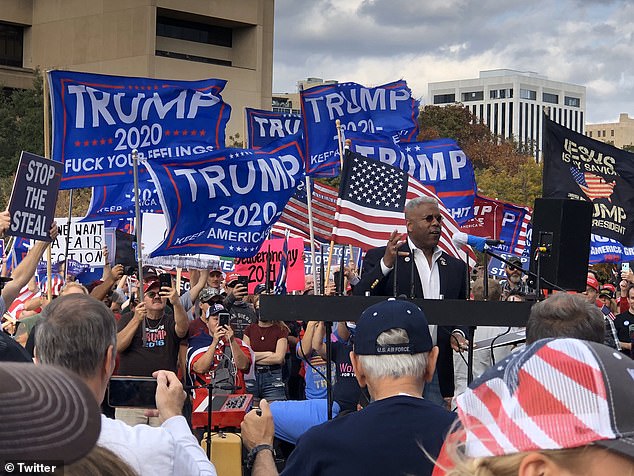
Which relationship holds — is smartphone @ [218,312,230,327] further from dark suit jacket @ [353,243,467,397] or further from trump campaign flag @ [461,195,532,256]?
A: trump campaign flag @ [461,195,532,256]

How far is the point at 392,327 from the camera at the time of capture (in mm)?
4125

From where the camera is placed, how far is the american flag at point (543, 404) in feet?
6.00

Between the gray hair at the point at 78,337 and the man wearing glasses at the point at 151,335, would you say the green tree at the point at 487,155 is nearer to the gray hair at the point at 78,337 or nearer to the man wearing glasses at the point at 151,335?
the man wearing glasses at the point at 151,335

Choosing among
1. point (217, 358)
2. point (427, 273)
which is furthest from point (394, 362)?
point (217, 358)

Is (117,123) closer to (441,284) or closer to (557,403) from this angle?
(441,284)

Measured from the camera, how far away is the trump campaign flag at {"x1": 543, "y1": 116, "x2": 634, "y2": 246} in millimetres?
13867

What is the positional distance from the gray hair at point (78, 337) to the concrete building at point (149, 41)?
67427 mm

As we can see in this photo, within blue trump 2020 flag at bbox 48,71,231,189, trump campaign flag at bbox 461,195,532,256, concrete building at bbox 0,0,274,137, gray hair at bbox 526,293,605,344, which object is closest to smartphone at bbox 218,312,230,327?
blue trump 2020 flag at bbox 48,71,231,189

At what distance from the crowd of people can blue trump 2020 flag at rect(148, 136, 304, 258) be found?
3033mm

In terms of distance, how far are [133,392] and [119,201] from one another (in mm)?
12348

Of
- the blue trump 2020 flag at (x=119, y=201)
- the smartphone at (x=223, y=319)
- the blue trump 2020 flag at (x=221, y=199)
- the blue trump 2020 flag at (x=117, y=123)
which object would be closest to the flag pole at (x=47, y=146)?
the blue trump 2020 flag at (x=117, y=123)

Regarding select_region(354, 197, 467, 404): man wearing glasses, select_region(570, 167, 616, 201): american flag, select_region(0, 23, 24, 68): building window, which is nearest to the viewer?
select_region(354, 197, 467, 404): man wearing glasses

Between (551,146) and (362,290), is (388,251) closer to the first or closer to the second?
(362,290)

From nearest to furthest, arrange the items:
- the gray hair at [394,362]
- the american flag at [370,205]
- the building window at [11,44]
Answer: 1. the gray hair at [394,362]
2. the american flag at [370,205]
3. the building window at [11,44]
